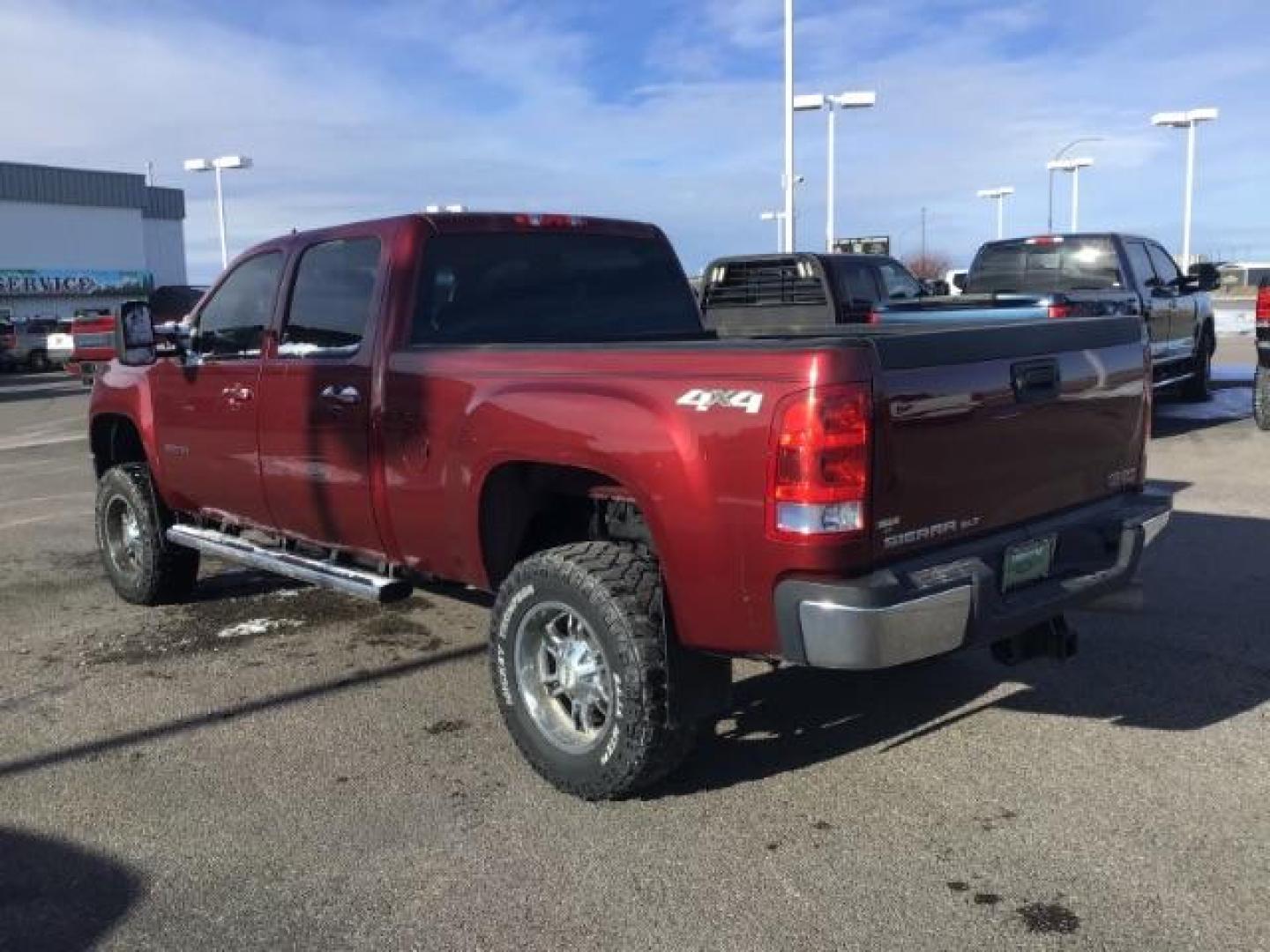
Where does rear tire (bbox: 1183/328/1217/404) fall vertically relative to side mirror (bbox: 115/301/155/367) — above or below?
below

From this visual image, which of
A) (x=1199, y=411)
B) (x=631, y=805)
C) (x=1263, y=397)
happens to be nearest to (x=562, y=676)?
(x=631, y=805)

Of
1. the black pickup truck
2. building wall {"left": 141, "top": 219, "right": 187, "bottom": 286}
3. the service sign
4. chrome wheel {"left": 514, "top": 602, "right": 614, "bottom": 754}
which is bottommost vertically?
chrome wheel {"left": 514, "top": 602, "right": 614, "bottom": 754}

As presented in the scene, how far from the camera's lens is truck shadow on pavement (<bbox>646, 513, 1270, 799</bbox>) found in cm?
439

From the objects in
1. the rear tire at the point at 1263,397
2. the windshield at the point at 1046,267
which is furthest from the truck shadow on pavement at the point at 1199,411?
the windshield at the point at 1046,267

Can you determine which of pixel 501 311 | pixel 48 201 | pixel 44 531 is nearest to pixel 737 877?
pixel 501 311

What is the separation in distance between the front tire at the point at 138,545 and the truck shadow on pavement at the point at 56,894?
2.76m

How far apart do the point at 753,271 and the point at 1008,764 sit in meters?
8.55

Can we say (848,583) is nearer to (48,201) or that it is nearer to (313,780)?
(313,780)

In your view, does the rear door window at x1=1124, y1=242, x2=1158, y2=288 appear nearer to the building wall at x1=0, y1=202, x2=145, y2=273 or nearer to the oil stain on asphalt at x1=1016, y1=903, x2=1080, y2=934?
the oil stain on asphalt at x1=1016, y1=903, x2=1080, y2=934

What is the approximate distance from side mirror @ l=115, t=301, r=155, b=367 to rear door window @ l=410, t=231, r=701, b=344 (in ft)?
6.29

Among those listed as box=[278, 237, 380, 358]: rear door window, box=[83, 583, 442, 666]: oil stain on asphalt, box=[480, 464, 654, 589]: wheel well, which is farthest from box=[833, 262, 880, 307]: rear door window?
box=[480, 464, 654, 589]: wheel well

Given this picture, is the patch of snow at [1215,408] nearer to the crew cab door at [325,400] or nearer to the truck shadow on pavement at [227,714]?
the truck shadow on pavement at [227,714]

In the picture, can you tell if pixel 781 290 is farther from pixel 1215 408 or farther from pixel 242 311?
pixel 242 311

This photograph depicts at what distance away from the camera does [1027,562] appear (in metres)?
3.79
